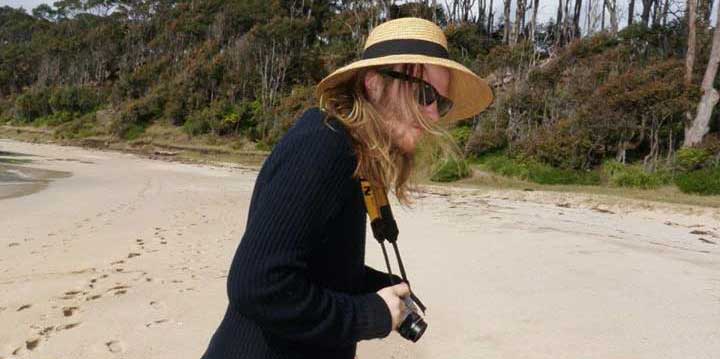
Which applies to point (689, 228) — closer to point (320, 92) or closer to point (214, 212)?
point (214, 212)

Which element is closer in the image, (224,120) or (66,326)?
(66,326)

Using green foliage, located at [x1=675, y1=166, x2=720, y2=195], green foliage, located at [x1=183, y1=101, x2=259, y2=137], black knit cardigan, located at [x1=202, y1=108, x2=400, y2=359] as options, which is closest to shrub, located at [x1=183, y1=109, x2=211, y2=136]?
green foliage, located at [x1=183, y1=101, x2=259, y2=137]

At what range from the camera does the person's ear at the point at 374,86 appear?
1.16 metres

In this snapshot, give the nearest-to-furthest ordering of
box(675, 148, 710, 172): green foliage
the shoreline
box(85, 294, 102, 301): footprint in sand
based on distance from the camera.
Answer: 1. box(85, 294, 102, 301): footprint in sand
2. the shoreline
3. box(675, 148, 710, 172): green foliage

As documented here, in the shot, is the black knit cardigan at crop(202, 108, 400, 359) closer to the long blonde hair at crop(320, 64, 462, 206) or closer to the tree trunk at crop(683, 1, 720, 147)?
the long blonde hair at crop(320, 64, 462, 206)

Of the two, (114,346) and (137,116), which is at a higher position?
(137,116)

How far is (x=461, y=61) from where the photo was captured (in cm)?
2612

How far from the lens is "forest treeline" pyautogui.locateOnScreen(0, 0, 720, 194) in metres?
15.3

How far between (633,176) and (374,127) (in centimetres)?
1475

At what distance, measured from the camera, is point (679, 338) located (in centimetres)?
352

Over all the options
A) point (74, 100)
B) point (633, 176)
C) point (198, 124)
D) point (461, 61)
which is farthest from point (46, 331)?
point (74, 100)

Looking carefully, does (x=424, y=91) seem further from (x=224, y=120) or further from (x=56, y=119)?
(x=56, y=119)

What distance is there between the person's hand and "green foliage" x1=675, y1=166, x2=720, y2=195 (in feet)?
45.4

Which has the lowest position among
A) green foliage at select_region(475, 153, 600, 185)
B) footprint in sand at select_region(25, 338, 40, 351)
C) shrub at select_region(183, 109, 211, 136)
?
footprint in sand at select_region(25, 338, 40, 351)
